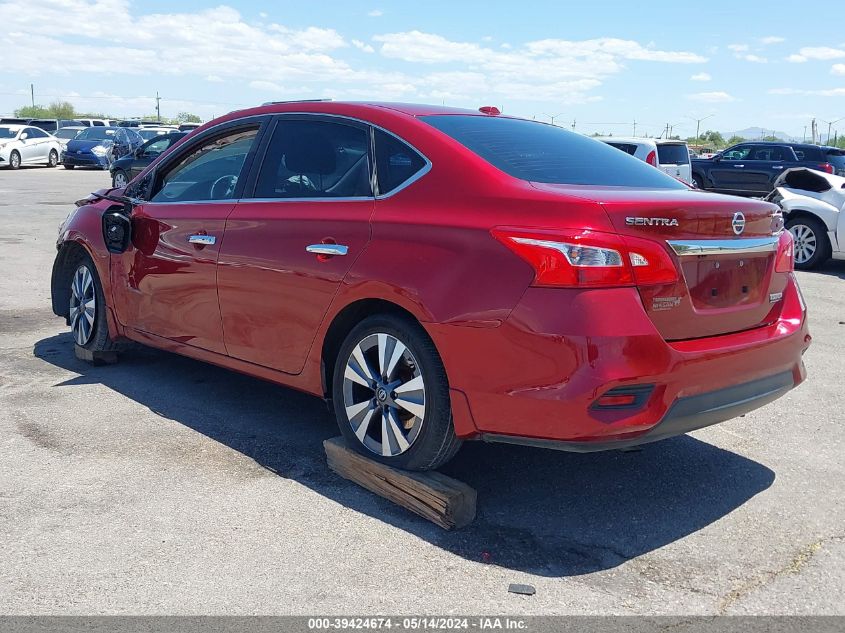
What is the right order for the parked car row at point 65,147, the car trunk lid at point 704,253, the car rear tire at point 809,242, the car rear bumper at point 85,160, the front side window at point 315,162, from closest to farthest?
the car trunk lid at point 704,253 < the front side window at point 315,162 < the car rear tire at point 809,242 < the parked car row at point 65,147 < the car rear bumper at point 85,160

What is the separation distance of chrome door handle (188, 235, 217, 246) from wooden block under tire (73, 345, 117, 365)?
154cm

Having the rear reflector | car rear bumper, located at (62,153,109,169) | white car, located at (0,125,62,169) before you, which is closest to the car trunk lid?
the rear reflector

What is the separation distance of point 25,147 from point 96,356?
3067 centimetres

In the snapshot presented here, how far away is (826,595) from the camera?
327 cm

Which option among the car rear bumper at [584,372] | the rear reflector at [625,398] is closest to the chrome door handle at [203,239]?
the car rear bumper at [584,372]

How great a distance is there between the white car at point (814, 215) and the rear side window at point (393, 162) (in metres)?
8.77

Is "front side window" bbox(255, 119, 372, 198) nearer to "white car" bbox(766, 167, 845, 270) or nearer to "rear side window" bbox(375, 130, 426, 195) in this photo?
"rear side window" bbox(375, 130, 426, 195)

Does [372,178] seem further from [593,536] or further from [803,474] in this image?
[803,474]

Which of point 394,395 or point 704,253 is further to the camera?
point 394,395

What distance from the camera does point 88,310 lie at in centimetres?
626

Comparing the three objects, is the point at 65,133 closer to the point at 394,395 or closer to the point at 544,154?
the point at 544,154

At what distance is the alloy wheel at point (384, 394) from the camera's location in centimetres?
394

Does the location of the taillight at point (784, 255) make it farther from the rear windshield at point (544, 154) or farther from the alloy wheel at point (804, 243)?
the alloy wheel at point (804, 243)

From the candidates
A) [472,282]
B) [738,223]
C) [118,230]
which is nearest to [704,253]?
[738,223]
